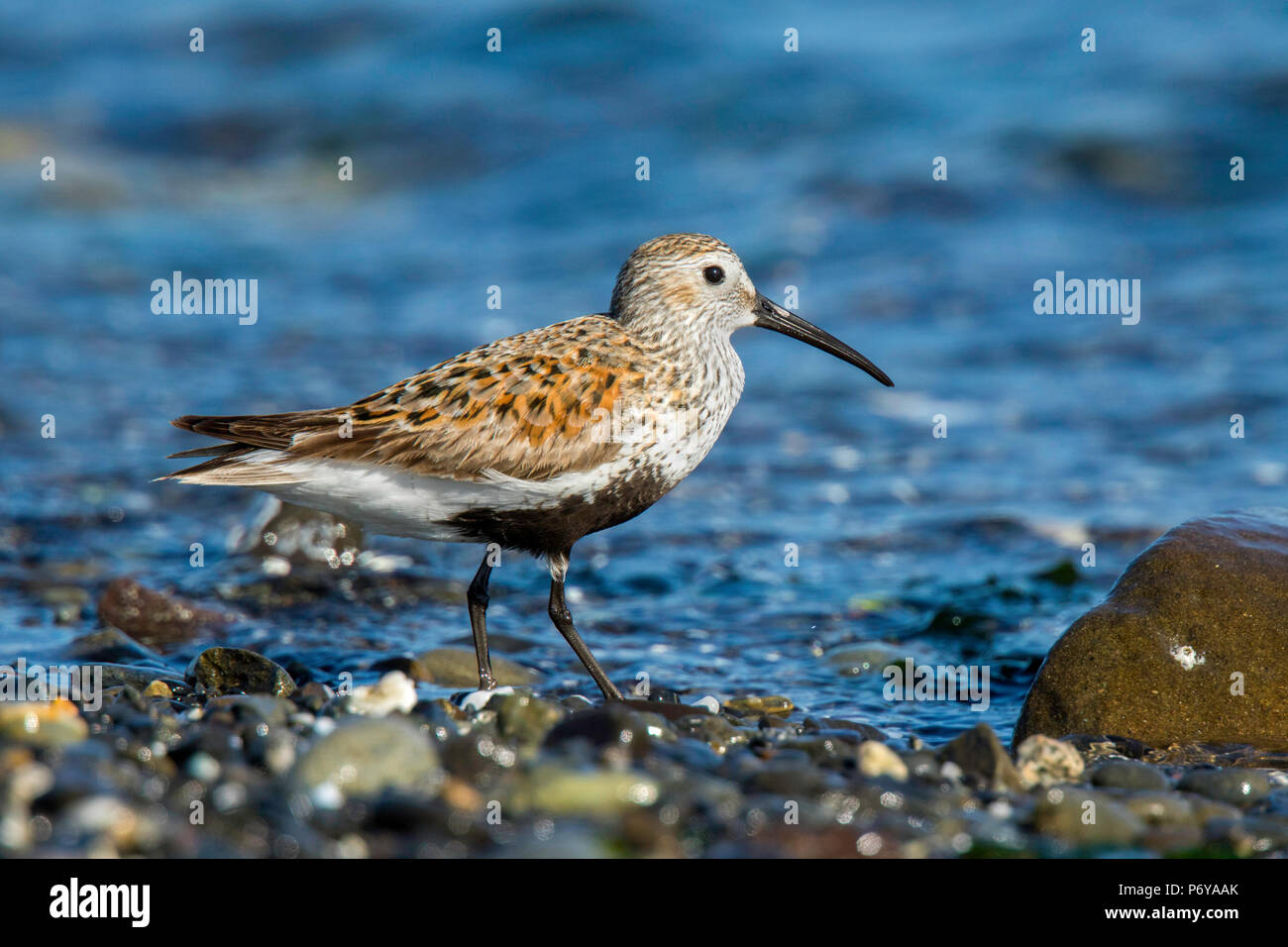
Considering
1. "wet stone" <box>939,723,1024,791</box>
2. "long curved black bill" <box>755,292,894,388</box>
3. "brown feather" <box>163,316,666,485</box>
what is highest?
"long curved black bill" <box>755,292,894,388</box>

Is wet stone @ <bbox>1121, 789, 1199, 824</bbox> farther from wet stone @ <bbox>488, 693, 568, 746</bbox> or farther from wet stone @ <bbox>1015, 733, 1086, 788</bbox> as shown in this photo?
wet stone @ <bbox>488, 693, 568, 746</bbox>

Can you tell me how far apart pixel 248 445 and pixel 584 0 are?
51.5 feet

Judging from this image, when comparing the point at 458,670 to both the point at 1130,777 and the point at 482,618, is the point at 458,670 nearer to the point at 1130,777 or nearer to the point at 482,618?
the point at 482,618

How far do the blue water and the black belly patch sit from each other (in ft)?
4.40

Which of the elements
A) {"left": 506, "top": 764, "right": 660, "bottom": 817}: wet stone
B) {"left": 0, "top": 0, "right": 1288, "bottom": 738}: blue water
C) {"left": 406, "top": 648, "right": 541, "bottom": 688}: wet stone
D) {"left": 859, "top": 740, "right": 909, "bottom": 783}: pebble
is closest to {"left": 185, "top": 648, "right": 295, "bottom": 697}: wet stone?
{"left": 406, "top": 648, "right": 541, "bottom": 688}: wet stone

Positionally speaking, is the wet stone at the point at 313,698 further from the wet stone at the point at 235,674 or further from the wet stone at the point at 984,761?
the wet stone at the point at 984,761

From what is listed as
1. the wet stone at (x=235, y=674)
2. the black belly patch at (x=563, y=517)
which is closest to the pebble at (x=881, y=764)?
the black belly patch at (x=563, y=517)

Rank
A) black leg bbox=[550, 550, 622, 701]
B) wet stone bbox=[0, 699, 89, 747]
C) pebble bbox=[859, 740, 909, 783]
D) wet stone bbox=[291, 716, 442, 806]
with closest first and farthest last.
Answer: wet stone bbox=[291, 716, 442, 806], wet stone bbox=[0, 699, 89, 747], pebble bbox=[859, 740, 909, 783], black leg bbox=[550, 550, 622, 701]

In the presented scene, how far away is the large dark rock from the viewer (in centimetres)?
566

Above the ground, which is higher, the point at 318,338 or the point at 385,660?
the point at 318,338

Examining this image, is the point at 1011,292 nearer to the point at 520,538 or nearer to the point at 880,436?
the point at 880,436

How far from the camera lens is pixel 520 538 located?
5855mm
